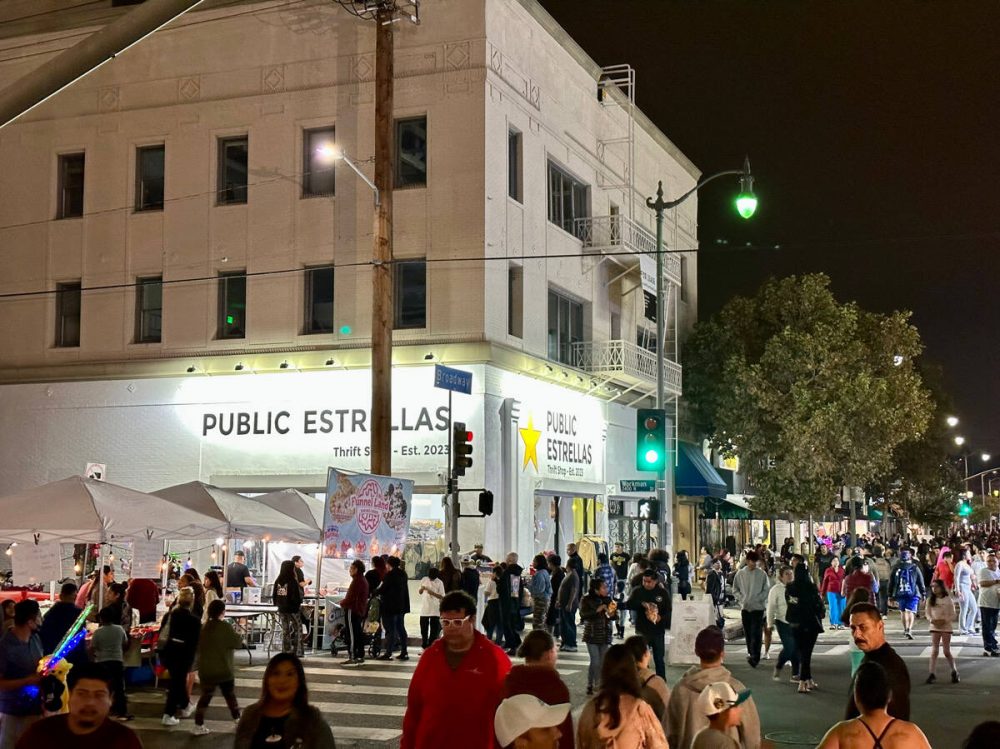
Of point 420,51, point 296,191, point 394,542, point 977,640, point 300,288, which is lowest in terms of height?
point 977,640

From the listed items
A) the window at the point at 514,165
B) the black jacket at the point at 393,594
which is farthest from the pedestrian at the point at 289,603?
the window at the point at 514,165

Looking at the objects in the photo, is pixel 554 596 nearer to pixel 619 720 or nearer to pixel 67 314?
pixel 619 720

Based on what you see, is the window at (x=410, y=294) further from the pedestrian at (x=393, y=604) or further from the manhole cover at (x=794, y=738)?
the manhole cover at (x=794, y=738)

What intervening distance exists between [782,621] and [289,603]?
8273 millimetres

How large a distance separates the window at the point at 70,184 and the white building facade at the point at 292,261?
60mm

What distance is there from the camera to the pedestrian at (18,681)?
32.7 ft

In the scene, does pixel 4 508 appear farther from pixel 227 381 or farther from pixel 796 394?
pixel 796 394

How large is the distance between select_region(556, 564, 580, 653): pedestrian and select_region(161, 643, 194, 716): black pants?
25.7 feet

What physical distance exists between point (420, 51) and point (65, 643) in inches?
775

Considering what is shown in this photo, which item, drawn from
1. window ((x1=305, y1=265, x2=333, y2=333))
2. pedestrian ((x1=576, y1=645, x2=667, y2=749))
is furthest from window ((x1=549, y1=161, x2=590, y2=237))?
pedestrian ((x1=576, y1=645, x2=667, y2=749))

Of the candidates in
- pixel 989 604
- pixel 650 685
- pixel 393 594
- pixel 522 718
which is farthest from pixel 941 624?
pixel 522 718

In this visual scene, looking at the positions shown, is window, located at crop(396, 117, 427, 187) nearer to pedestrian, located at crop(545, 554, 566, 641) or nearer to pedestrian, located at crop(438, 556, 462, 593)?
pedestrian, located at crop(545, 554, 566, 641)

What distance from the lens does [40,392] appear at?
31.4 meters

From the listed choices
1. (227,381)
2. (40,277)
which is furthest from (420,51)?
(40,277)
